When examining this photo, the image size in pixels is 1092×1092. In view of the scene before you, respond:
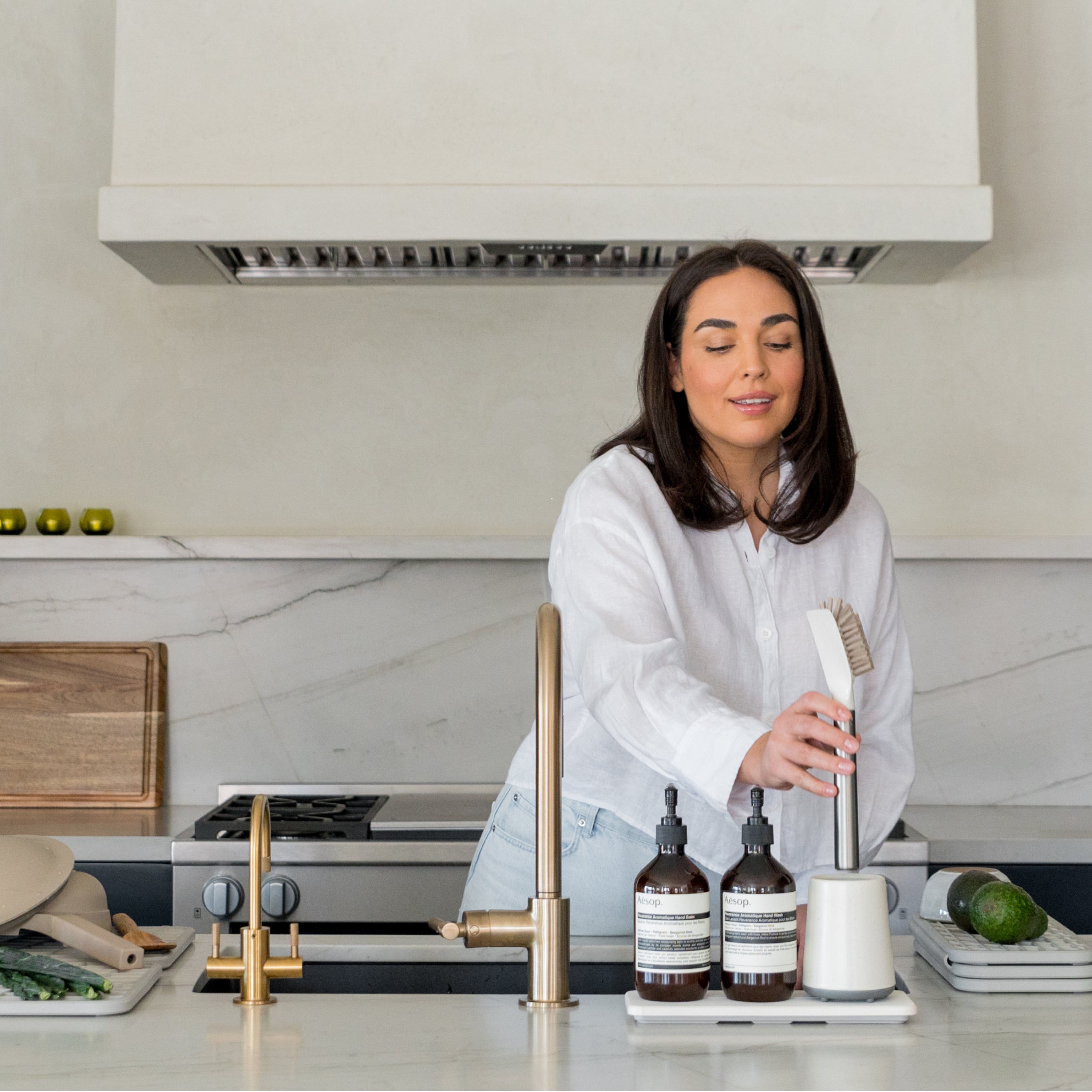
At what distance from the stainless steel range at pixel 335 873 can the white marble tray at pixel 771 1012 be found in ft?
3.37

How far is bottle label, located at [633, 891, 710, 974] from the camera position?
1.02 metres

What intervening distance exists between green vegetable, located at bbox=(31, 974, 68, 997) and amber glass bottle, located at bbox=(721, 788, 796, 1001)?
1.81 ft

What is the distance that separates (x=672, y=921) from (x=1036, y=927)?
409mm

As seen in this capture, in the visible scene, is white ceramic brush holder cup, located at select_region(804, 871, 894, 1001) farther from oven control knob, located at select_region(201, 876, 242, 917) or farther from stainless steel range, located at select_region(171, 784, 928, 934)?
oven control knob, located at select_region(201, 876, 242, 917)

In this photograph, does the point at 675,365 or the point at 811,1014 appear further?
the point at 675,365

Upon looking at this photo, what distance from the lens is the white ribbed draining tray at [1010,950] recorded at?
1.16 metres

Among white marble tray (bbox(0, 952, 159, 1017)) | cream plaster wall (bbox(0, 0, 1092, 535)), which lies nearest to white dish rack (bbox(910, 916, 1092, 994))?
white marble tray (bbox(0, 952, 159, 1017))

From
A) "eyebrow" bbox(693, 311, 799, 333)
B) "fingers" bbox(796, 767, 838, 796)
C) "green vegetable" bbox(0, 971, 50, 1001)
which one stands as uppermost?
"eyebrow" bbox(693, 311, 799, 333)

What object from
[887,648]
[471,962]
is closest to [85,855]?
[471,962]

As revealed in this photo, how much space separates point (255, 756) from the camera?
8.19 feet

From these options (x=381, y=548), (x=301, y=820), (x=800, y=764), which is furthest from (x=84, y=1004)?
(x=381, y=548)

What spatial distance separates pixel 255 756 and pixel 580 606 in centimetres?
142

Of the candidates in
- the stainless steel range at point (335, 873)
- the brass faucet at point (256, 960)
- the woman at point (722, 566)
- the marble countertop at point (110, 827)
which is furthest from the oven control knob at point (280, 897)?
the brass faucet at point (256, 960)

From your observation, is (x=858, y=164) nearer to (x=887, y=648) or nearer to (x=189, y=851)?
(x=887, y=648)
